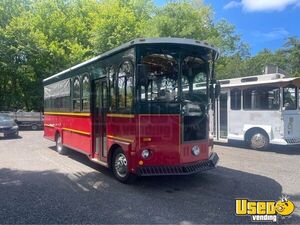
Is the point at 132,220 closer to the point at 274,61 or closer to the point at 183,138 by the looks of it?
the point at 183,138

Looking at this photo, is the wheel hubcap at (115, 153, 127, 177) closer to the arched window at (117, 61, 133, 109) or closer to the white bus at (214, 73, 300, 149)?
the arched window at (117, 61, 133, 109)

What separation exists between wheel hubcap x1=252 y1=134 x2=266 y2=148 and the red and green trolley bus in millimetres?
5987

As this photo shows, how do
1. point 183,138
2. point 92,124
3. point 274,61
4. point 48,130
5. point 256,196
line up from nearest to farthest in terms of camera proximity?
point 256,196
point 183,138
point 92,124
point 48,130
point 274,61

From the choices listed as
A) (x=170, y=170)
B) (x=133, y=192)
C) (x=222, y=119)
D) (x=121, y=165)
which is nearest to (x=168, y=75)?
(x=170, y=170)

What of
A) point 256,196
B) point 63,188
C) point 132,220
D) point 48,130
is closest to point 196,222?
point 132,220

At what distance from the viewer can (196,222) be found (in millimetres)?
5562

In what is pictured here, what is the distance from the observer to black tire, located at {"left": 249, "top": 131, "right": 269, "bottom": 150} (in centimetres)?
1373

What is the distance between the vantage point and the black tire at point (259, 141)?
13.7m

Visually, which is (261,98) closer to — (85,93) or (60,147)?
(85,93)

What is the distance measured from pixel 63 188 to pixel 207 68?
4394 millimetres

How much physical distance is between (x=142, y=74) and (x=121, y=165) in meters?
2.28

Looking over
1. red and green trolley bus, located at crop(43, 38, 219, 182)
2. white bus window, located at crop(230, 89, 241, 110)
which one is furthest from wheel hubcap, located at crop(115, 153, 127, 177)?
white bus window, located at crop(230, 89, 241, 110)

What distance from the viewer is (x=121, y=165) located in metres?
8.17

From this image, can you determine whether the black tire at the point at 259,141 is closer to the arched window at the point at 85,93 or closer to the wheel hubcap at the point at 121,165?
the arched window at the point at 85,93
